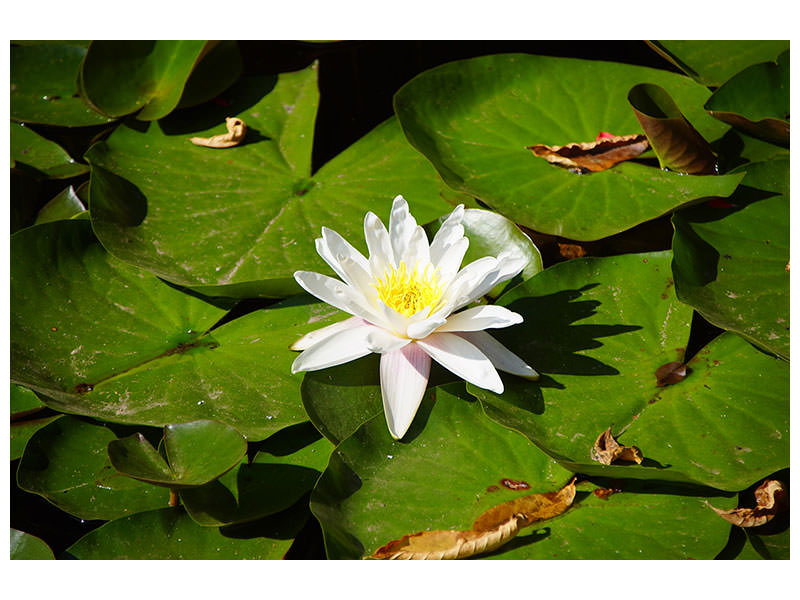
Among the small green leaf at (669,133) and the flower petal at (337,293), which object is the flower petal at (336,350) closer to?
the flower petal at (337,293)

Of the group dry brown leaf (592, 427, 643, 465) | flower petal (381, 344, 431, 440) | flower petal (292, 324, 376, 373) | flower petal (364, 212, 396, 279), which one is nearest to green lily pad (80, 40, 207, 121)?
flower petal (364, 212, 396, 279)

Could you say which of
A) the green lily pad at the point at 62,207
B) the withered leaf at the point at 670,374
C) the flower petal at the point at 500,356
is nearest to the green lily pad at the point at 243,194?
the green lily pad at the point at 62,207

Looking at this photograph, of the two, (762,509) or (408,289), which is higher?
(408,289)

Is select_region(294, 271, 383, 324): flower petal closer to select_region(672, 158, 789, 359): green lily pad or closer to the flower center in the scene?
the flower center

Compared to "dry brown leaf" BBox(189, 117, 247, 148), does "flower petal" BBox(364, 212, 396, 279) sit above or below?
below

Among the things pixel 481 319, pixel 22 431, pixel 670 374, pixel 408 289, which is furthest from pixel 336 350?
pixel 22 431

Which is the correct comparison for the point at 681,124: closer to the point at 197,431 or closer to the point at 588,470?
the point at 588,470

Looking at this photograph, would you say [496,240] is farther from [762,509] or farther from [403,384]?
[762,509]

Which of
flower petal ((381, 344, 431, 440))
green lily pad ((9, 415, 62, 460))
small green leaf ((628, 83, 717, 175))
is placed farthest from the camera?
small green leaf ((628, 83, 717, 175))
